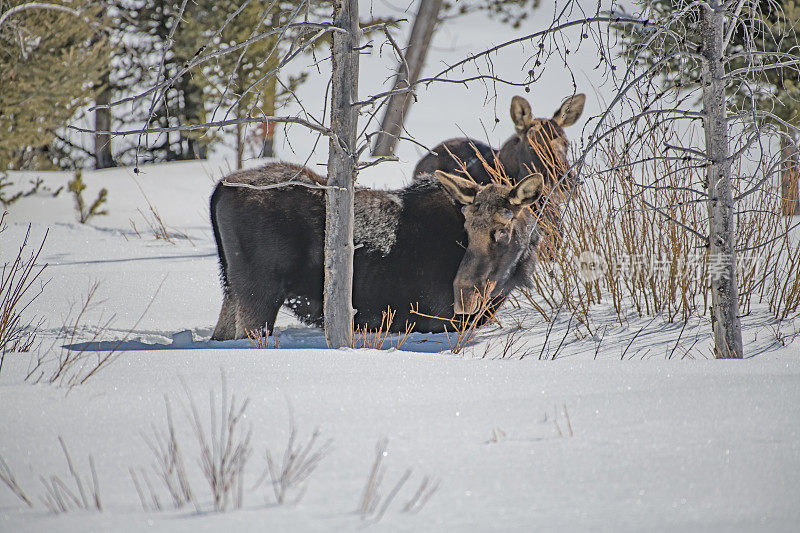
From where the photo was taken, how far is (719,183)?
4.25 meters

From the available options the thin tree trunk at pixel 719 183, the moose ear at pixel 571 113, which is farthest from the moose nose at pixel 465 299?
the moose ear at pixel 571 113

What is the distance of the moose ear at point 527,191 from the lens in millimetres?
4824

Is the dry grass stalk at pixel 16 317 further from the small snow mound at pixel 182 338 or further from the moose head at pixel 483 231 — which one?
the moose head at pixel 483 231

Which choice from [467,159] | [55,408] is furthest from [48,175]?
[55,408]

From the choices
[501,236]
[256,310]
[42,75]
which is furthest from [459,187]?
[42,75]

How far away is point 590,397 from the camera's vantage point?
2.93 metres

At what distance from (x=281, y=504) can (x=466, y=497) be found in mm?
487

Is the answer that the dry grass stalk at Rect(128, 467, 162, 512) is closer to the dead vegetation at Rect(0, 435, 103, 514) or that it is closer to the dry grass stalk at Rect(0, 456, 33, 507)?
the dead vegetation at Rect(0, 435, 103, 514)

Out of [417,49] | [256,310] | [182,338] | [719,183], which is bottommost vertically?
[182,338]

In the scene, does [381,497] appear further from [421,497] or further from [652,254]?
[652,254]

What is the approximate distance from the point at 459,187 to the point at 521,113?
6.53 feet

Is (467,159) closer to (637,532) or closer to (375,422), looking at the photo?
(375,422)

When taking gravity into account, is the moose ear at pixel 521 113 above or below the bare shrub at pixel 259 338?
above

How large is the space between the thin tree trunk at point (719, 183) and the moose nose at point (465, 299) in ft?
4.98
